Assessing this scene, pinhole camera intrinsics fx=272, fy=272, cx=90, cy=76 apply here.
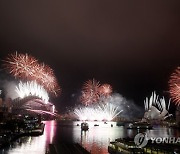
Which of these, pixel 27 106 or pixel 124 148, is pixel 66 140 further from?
pixel 27 106

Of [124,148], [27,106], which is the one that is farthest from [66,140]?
[27,106]

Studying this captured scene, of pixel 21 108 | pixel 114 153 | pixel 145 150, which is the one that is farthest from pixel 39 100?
pixel 145 150

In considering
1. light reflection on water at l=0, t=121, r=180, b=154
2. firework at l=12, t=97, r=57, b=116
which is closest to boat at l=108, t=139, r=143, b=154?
light reflection on water at l=0, t=121, r=180, b=154

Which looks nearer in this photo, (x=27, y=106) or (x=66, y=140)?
(x=66, y=140)

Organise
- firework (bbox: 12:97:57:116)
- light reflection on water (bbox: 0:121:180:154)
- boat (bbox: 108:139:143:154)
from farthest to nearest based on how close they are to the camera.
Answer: firework (bbox: 12:97:57:116) → light reflection on water (bbox: 0:121:180:154) → boat (bbox: 108:139:143:154)

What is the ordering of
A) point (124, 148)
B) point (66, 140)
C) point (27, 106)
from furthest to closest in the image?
Answer: point (27, 106) < point (66, 140) < point (124, 148)

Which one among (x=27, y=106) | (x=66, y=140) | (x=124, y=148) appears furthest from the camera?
(x=27, y=106)

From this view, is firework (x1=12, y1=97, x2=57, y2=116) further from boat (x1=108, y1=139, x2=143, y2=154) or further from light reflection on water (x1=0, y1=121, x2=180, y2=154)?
boat (x1=108, y1=139, x2=143, y2=154)

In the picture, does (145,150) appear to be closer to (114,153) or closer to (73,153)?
(114,153)

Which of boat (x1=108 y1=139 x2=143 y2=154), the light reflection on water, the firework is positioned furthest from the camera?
the firework

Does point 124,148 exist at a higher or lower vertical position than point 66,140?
higher

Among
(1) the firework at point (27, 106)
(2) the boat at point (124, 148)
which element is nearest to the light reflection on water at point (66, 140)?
(2) the boat at point (124, 148)
